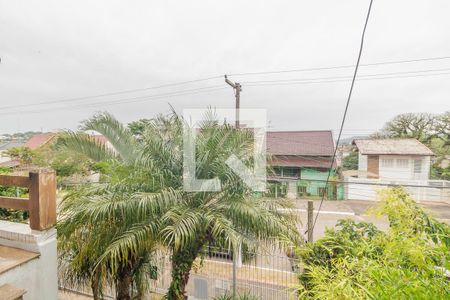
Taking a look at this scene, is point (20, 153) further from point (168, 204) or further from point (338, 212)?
point (338, 212)

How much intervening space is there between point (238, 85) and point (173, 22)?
126 inches

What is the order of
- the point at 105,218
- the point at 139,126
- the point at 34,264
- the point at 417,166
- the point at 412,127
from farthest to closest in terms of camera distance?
the point at 412,127 → the point at 417,166 → the point at 139,126 → the point at 105,218 → the point at 34,264

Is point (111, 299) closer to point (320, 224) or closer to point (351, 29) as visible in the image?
point (351, 29)

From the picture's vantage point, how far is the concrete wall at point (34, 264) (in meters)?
1.80

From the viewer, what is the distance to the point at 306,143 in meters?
13.9

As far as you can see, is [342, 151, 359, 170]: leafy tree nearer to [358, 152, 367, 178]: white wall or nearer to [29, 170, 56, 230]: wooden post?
[358, 152, 367, 178]: white wall

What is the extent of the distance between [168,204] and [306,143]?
12809mm

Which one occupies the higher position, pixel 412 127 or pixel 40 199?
pixel 412 127

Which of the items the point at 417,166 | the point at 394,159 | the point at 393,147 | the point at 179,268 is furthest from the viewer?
the point at 393,147

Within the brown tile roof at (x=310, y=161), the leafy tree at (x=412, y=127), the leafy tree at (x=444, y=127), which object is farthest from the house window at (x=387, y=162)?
the leafy tree at (x=444, y=127)

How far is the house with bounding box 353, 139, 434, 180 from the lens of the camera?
36.5ft

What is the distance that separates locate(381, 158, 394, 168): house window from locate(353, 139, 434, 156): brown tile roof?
19.4 inches

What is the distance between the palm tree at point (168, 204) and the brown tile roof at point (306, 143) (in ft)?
33.9

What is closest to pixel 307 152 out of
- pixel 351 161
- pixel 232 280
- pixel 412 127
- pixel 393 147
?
pixel 351 161
